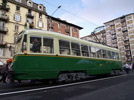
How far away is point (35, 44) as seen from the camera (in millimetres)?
6398

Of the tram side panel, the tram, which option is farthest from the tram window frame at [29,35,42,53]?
the tram side panel

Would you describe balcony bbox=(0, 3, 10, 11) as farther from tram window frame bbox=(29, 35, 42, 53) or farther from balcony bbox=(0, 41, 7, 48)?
tram window frame bbox=(29, 35, 42, 53)

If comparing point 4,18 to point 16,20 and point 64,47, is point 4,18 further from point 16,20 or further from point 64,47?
point 64,47

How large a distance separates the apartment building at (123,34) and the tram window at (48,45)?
5421 cm

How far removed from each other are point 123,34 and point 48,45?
5878cm

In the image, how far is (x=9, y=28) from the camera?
24.7m

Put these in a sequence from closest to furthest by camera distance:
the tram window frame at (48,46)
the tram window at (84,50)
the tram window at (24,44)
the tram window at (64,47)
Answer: the tram window at (24,44)
the tram window frame at (48,46)
the tram window at (64,47)
the tram window at (84,50)

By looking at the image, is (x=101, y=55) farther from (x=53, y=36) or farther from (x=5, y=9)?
(x=5, y=9)

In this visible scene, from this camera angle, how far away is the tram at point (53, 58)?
589cm

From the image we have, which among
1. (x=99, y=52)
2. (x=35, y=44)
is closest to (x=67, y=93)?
(x=35, y=44)

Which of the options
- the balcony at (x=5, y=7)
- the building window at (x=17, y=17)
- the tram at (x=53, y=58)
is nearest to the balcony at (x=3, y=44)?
the building window at (x=17, y=17)

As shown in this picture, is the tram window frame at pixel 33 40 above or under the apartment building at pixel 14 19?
under

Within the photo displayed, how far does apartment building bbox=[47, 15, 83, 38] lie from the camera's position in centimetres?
3173

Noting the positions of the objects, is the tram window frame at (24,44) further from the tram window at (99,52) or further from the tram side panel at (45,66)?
the tram window at (99,52)
